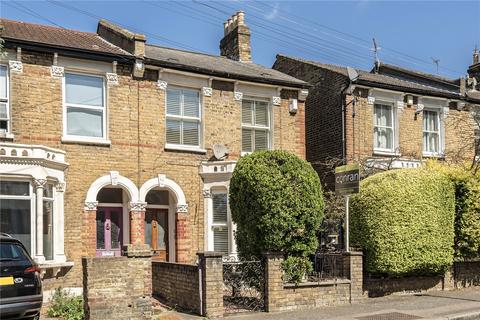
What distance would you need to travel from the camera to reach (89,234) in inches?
559

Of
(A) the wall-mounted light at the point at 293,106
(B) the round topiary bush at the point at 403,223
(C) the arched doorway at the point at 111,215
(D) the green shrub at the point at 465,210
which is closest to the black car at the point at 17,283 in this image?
(C) the arched doorway at the point at 111,215

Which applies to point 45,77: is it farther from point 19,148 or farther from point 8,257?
point 8,257

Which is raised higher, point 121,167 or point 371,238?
point 121,167

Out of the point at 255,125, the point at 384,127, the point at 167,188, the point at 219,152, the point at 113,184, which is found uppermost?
the point at 384,127

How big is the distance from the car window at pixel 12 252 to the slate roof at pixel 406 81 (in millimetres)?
12536

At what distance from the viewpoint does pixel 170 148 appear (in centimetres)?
1549

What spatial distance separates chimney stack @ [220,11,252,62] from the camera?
21.0 metres

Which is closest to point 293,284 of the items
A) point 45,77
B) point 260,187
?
point 260,187

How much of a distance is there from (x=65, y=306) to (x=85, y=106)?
5202mm

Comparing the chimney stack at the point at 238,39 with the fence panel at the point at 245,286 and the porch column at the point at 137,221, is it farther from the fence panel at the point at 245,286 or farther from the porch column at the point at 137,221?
the fence panel at the point at 245,286

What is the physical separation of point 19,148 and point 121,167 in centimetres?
294

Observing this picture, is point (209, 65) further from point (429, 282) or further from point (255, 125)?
point (429, 282)

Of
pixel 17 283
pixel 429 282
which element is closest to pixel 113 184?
pixel 17 283

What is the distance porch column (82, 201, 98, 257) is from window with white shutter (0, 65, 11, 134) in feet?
8.86
